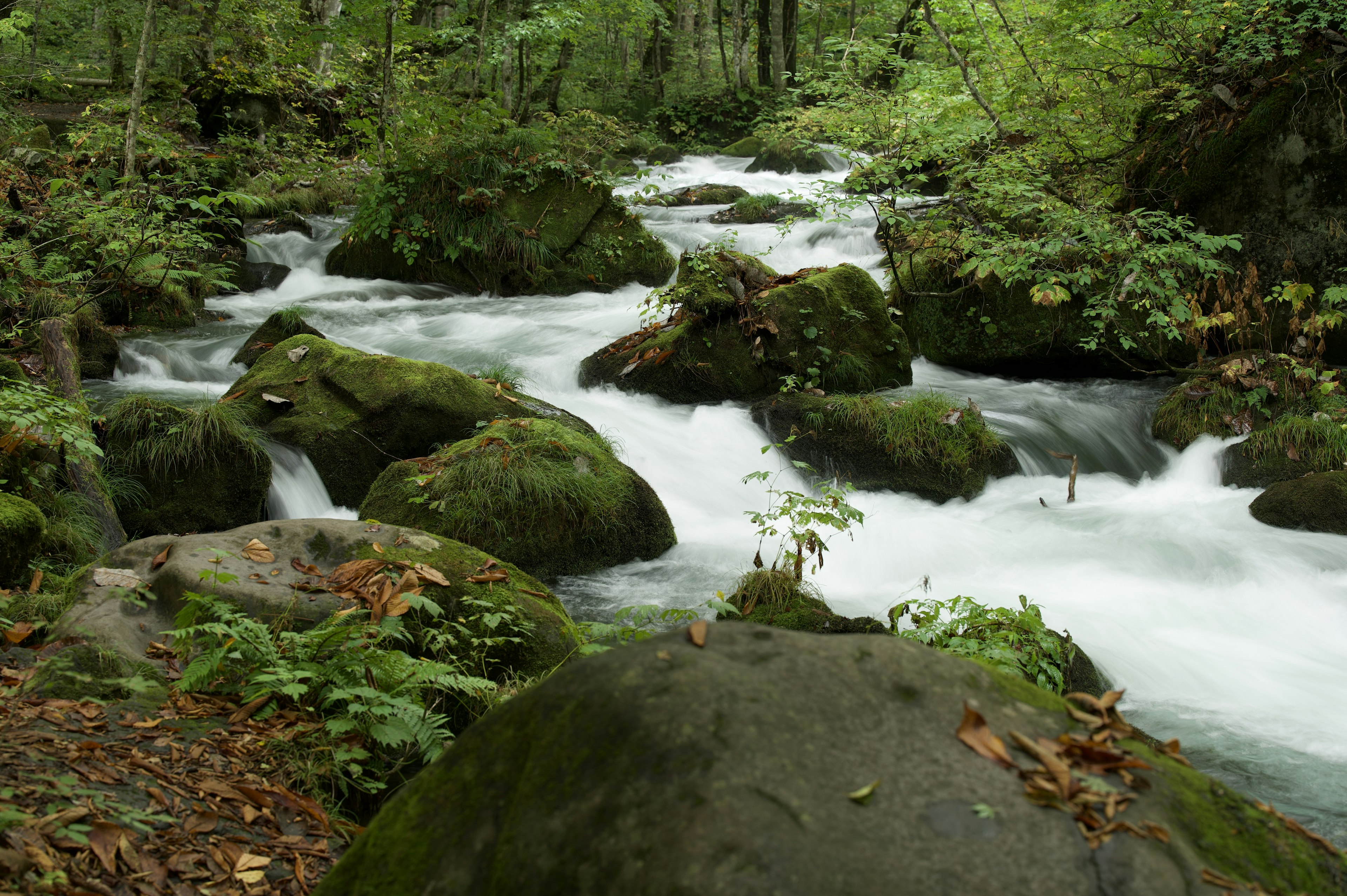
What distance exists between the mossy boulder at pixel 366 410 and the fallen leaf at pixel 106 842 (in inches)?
183

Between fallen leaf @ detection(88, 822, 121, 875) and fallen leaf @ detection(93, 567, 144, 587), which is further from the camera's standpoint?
fallen leaf @ detection(93, 567, 144, 587)

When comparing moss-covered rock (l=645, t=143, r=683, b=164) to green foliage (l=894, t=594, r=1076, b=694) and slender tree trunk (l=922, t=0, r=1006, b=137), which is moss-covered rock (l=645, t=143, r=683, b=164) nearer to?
slender tree trunk (l=922, t=0, r=1006, b=137)

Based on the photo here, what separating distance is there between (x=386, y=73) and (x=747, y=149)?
12.4 meters

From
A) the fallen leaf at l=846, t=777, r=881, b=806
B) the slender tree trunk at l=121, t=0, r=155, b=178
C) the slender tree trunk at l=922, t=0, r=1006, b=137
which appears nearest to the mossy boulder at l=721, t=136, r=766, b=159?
the slender tree trunk at l=922, t=0, r=1006, b=137

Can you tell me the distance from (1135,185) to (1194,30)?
5.64ft

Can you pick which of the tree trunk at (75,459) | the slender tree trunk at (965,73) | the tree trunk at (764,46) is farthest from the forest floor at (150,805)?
the tree trunk at (764,46)

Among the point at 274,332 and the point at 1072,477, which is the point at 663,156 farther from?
the point at 1072,477

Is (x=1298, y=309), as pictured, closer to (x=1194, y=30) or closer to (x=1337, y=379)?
(x=1337, y=379)

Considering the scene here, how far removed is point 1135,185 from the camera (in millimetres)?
10227

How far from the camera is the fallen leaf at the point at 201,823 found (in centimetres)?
228

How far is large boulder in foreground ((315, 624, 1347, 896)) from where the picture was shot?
4.62ft

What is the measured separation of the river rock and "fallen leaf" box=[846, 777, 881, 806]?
8.05 ft

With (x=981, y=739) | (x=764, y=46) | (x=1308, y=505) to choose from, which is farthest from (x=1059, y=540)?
(x=764, y=46)

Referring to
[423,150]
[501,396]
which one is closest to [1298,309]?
[501,396]
